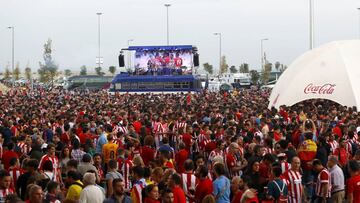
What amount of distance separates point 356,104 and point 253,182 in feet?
74.9

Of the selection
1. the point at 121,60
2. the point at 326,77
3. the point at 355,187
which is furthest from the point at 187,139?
the point at 121,60

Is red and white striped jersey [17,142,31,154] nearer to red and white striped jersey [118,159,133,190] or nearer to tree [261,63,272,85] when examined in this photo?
red and white striped jersey [118,159,133,190]

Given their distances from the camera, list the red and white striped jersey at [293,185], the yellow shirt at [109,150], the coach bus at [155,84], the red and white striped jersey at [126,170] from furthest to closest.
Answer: the coach bus at [155,84] → the yellow shirt at [109,150] → the red and white striped jersey at [126,170] → the red and white striped jersey at [293,185]

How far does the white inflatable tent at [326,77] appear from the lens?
116 ft

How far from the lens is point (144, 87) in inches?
2416

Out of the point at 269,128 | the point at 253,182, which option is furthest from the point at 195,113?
the point at 253,182

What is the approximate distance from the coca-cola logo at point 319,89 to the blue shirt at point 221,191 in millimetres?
25211

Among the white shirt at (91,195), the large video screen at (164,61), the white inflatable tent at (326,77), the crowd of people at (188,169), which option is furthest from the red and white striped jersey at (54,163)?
the large video screen at (164,61)

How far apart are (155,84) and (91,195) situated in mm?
51303

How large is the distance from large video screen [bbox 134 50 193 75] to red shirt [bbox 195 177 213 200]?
5243 centimetres

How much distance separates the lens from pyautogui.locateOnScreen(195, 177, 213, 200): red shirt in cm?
1120

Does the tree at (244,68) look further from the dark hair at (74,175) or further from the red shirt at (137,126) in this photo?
the dark hair at (74,175)

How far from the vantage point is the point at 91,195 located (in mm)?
10305

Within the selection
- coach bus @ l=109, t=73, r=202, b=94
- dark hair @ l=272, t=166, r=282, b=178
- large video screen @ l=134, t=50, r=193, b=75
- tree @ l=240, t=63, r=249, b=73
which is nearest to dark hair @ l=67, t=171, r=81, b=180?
dark hair @ l=272, t=166, r=282, b=178
